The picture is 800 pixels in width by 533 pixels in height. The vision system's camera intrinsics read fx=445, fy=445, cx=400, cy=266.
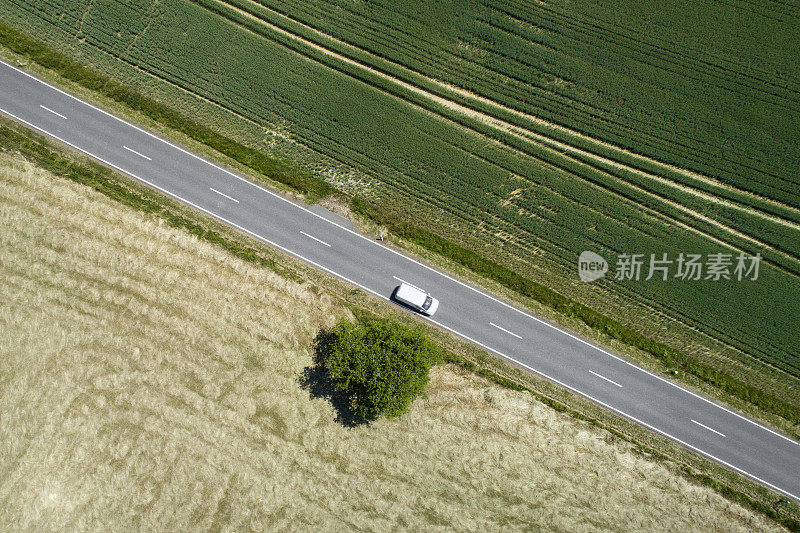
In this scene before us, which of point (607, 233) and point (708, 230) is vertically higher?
point (708, 230)

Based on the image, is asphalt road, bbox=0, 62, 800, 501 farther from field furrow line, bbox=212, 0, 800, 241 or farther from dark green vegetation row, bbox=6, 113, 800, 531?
field furrow line, bbox=212, 0, 800, 241

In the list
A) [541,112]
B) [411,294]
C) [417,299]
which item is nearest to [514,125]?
[541,112]

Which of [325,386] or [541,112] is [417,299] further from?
[541,112]

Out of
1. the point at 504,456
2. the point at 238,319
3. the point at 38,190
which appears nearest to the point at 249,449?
the point at 238,319

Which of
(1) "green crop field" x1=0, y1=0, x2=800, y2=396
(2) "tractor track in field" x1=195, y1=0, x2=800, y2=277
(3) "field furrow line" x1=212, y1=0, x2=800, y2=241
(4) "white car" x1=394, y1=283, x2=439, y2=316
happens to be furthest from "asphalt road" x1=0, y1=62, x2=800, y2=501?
(3) "field furrow line" x1=212, y1=0, x2=800, y2=241

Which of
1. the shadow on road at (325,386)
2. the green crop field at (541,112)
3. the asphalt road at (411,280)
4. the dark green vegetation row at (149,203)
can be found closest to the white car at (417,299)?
the asphalt road at (411,280)

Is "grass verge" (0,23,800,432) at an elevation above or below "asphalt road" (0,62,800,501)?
above

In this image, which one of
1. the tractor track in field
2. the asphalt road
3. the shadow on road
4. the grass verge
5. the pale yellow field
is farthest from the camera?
the tractor track in field

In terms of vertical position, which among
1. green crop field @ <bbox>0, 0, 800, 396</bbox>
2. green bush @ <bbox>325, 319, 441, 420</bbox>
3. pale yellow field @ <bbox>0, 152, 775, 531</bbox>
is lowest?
pale yellow field @ <bbox>0, 152, 775, 531</bbox>

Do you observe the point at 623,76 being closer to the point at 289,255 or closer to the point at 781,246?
the point at 781,246
